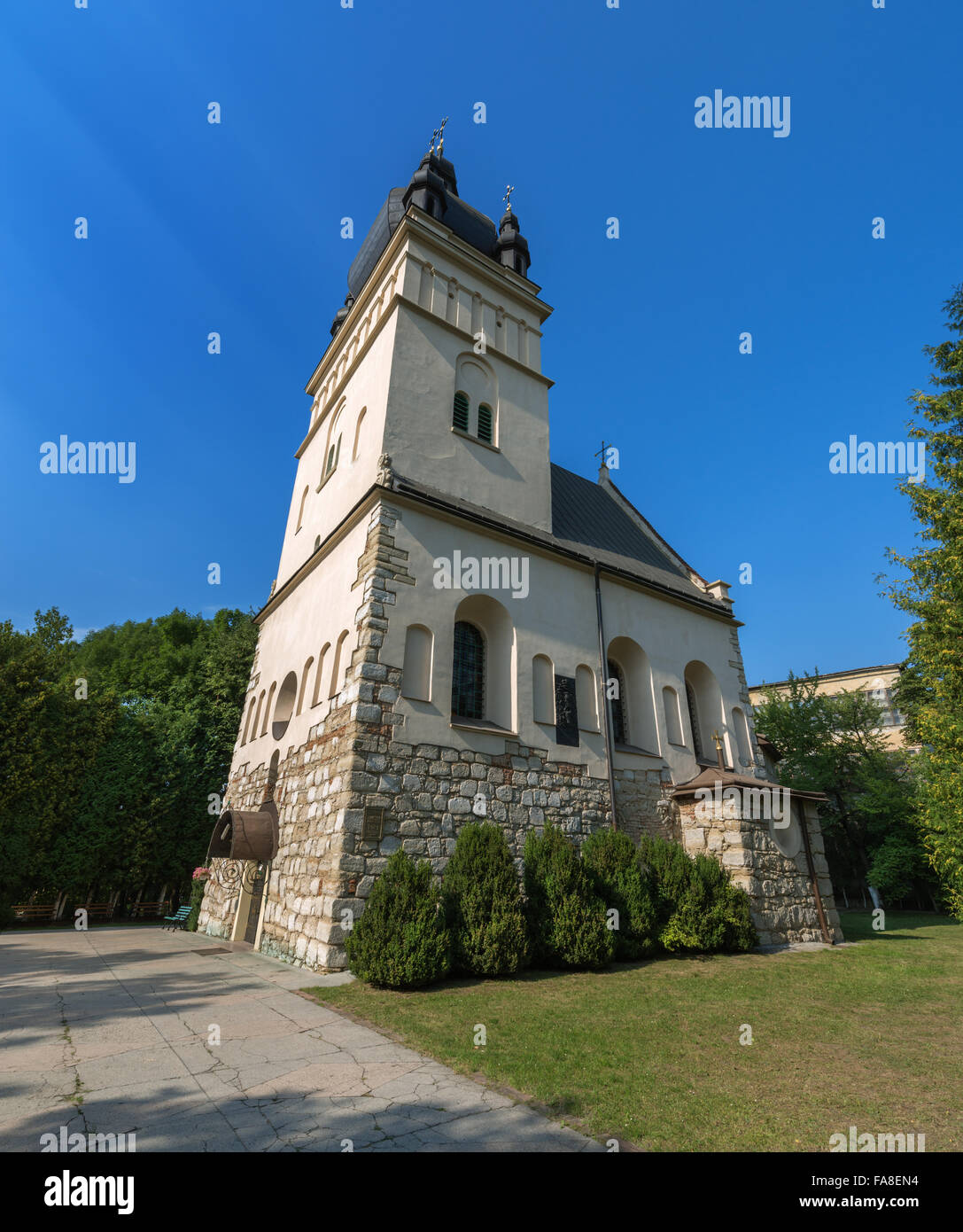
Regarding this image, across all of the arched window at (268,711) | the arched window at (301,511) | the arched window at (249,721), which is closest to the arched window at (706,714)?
the arched window at (268,711)

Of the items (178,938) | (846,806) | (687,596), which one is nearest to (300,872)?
(178,938)

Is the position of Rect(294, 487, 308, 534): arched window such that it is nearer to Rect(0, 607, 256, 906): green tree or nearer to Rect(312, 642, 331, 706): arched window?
Rect(312, 642, 331, 706): arched window

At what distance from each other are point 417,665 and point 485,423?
7.83 meters

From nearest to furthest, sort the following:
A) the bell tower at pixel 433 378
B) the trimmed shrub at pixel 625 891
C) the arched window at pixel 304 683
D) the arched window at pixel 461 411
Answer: the trimmed shrub at pixel 625 891
the arched window at pixel 304 683
the bell tower at pixel 433 378
the arched window at pixel 461 411

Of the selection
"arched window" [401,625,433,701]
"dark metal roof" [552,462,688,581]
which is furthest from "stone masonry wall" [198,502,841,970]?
"dark metal roof" [552,462,688,581]

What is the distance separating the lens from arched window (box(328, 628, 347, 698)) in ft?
36.1

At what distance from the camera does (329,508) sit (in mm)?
15422

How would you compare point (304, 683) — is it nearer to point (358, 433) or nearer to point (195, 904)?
point (358, 433)

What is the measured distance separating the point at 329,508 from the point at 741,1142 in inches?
568

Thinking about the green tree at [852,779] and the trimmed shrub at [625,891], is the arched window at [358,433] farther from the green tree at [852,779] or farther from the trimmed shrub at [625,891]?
the green tree at [852,779]

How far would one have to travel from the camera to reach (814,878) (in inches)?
524

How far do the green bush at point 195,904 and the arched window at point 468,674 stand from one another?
35.4 feet

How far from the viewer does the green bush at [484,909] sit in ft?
27.5

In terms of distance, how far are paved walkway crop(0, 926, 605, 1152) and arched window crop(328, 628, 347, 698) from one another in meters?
4.77
